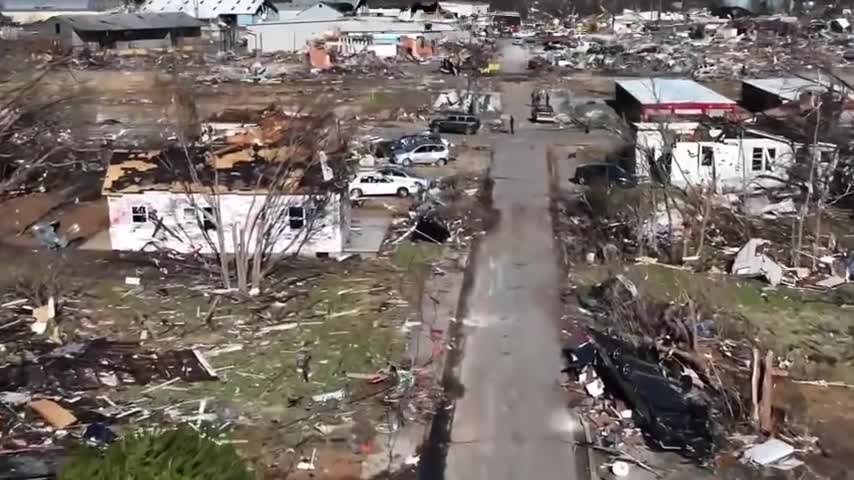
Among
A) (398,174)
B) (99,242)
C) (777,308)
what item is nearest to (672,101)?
(398,174)

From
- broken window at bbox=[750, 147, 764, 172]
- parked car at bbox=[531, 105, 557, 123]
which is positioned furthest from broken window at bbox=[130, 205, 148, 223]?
parked car at bbox=[531, 105, 557, 123]

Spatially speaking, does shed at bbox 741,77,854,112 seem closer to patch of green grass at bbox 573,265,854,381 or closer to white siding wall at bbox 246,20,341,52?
patch of green grass at bbox 573,265,854,381

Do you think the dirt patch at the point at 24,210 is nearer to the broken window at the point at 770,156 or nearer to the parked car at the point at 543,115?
the broken window at the point at 770,156

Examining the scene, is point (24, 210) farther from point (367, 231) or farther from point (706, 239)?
point (706, 239)

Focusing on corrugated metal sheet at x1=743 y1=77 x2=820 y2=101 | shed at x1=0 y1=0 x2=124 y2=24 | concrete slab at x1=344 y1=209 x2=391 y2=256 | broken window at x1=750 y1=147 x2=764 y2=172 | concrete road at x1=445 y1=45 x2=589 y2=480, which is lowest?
concrete road at x1=445 y1=45 x2=589 y2=480

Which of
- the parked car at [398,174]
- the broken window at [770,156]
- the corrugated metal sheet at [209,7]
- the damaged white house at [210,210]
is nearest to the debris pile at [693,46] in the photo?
the corrugated metal sheet at [209,7]
